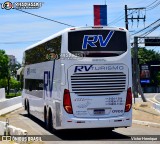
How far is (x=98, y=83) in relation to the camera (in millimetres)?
15578

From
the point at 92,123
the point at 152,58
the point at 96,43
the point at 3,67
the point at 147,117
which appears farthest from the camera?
the point at 152,58

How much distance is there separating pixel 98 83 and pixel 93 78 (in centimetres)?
27

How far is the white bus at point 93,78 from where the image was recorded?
607 inches

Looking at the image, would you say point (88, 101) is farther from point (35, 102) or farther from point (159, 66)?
point (159, 66)

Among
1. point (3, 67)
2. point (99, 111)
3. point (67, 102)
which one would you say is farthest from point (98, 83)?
point (3, 67)

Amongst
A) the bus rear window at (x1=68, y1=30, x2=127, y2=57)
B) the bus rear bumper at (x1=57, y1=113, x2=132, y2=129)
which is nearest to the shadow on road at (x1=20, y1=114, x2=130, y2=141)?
the bus rear bumper at (x1=57, y1=113, x2=132, y2=129)

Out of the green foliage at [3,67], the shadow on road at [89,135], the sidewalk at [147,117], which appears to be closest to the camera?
the shadow on road at [89,135]

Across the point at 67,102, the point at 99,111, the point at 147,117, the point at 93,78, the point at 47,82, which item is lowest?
the point at 147,117

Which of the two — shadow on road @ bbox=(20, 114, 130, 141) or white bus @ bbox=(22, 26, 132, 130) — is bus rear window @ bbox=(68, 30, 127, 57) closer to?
white bus @ bbox=(22, 26, 132, 130)

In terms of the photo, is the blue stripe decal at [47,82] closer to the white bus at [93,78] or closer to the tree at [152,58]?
the white bus at [93,78]

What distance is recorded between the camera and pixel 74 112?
1540 cm

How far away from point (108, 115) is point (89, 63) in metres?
2.06

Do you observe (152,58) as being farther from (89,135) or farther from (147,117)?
(89,135)

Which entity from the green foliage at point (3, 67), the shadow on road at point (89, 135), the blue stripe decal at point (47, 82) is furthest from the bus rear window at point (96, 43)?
the green foliage at point (3, 67)
